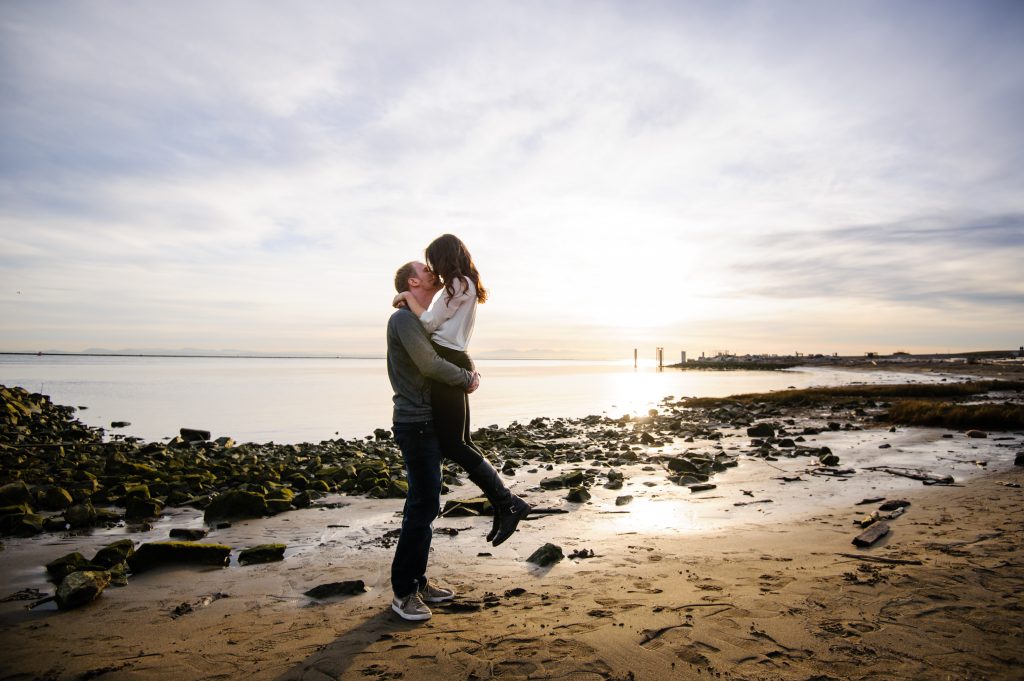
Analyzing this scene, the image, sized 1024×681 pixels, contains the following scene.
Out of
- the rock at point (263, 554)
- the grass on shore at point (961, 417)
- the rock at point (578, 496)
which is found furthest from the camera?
the grass on shore at point (961, 417)

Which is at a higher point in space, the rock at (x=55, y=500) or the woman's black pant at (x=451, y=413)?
the woman's black pant at (x=451, y=413)

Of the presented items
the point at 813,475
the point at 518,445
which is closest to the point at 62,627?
the point at 813,475

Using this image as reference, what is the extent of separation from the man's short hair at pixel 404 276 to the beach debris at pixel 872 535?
579cm

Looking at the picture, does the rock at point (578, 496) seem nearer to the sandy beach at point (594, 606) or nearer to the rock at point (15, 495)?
the sandy beach at point (594, 606)

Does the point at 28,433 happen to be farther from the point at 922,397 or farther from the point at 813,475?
the point at 922,397

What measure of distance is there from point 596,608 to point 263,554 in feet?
14.5

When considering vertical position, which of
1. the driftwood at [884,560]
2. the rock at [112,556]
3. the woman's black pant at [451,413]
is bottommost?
the rock at [112,556]

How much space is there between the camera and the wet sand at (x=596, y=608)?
369 centimetres

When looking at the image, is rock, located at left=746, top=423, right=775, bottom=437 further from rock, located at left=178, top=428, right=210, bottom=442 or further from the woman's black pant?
rock, located at left=178, top=428, right=210, bottom=442

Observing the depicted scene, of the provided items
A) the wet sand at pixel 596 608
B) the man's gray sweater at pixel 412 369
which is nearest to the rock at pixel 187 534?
the wet sand at pixel 596 608

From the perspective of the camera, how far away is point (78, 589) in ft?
16.8

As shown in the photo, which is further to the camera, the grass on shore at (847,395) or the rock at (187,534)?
the grass on shore at (847,395)

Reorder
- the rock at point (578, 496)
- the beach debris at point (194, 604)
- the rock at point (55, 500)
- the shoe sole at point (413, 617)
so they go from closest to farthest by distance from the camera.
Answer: the shoe sole at point (413, 617)
the beach debris at point (194, 604)
the rock at point (55, 500)
the rock at point (578, 496)

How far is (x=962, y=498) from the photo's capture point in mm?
8391
